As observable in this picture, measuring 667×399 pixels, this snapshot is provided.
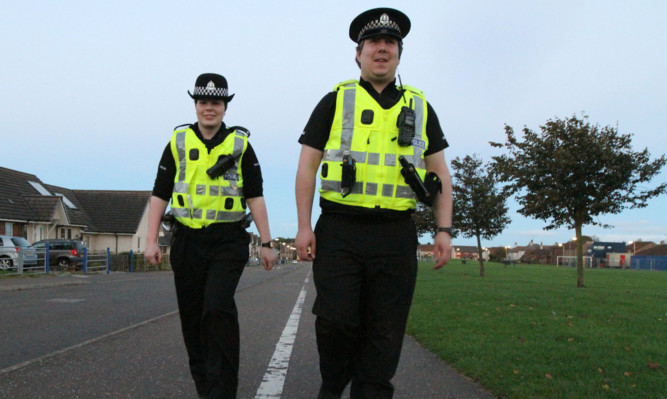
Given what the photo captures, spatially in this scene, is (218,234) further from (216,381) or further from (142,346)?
(142,346)

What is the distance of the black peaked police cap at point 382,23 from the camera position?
3.09m

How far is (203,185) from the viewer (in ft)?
12.6

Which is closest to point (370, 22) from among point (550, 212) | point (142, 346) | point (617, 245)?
point (142, 346)

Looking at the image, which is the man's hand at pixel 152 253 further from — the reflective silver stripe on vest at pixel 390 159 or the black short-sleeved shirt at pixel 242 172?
the reflective silver stripe on vest at pixel 390 159

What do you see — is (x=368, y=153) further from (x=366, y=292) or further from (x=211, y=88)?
(x=211, y=88)

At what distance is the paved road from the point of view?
14.3 feet

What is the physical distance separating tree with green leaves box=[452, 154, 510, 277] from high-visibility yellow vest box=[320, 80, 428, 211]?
28322 millimetres

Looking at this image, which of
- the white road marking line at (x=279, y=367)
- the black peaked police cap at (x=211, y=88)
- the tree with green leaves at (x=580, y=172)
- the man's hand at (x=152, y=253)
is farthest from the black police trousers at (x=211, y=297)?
the tree with green leaves at (x=580, y=172)

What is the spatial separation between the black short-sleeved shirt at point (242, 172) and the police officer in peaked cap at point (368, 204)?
95 centimetres

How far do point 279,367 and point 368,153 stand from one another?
2.88 meters

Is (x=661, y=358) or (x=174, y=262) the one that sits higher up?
(x=174, y=262)

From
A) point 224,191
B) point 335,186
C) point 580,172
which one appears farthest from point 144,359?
point 580,172

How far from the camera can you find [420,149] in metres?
3.10

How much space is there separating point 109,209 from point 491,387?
4959cm
